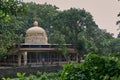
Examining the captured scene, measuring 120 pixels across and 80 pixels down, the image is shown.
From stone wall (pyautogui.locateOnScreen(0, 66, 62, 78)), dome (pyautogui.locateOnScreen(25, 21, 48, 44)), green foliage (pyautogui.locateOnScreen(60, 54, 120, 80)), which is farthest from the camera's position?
dome (pyautogui.locateOnScreen(25, 21, 48, 44))

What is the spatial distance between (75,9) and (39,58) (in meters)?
7.19

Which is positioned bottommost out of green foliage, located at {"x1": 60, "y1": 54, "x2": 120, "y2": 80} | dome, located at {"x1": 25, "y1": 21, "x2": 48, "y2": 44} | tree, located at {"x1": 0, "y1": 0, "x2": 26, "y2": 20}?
green foliage, located at {"x1": 60, "y1": 54, "x2": 120, "y2": 80}

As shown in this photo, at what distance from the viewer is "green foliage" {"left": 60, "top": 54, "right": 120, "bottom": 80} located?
3596mm

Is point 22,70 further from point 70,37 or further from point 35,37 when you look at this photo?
point 35,37

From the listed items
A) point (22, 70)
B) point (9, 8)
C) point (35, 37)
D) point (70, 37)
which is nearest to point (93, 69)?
point (9, 8)

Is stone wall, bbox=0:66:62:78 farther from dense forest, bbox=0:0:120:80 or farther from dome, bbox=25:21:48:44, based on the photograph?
dome, bbox=25:21:48:44

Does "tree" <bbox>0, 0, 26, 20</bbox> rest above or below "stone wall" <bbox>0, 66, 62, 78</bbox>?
above

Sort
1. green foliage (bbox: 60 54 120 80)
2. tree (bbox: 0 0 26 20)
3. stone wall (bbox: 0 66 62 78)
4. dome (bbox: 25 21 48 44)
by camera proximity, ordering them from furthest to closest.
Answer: dome (bbox: 25 21 48 44)
stone wall (bbox: 0 66 62 78)
tree (bbox: 0 0 26 20)
green foliage (bbox: 60 54 120 80)

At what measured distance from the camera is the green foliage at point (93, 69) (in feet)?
11.8

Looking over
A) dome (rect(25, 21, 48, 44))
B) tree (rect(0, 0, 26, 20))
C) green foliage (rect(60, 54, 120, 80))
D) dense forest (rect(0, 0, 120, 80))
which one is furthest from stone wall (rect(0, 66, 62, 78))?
green foliage (rect(60, 54, 120, 80))

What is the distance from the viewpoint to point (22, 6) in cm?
395

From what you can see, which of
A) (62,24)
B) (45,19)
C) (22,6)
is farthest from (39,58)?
(22,6)

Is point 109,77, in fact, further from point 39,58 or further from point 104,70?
point 39,58

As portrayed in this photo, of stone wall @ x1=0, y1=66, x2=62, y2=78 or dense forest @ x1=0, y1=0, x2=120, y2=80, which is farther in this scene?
stone wall @ x1=0, y1=66, x2=62, y2=78
